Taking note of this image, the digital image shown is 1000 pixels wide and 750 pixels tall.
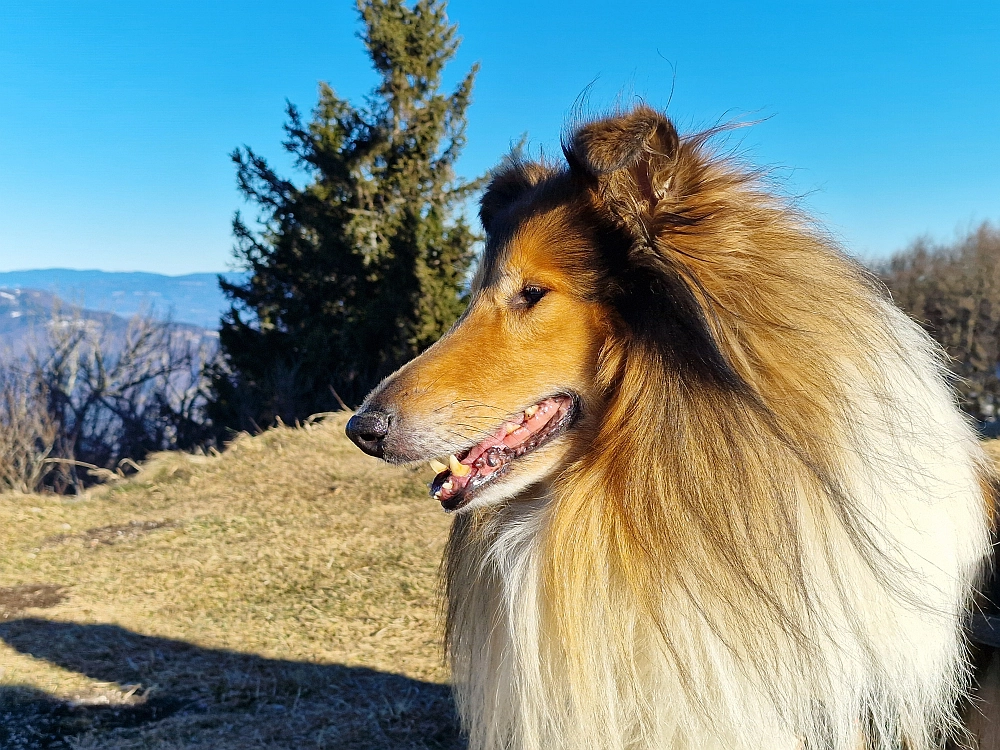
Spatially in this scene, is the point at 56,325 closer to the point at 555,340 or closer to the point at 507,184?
the point at 507,184

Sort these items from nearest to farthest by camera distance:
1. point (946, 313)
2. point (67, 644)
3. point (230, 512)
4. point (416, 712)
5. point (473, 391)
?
point (473, 391) < point (416, 712) < point (67, 644) < point (230, 512) < point (946, 313)

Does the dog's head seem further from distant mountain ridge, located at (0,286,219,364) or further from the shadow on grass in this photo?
distant mountain ridge, located at (0,286,219,364)

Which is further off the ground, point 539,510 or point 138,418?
point 539,510

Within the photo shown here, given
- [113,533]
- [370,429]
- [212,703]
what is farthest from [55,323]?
[370,429]

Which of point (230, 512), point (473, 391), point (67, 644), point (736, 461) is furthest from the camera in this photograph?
point (230, 512)

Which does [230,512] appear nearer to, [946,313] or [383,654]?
[383,654]

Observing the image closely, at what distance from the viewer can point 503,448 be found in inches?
77.2

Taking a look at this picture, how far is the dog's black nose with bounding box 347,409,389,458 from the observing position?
6.15ft

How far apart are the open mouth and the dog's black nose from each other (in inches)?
7.0

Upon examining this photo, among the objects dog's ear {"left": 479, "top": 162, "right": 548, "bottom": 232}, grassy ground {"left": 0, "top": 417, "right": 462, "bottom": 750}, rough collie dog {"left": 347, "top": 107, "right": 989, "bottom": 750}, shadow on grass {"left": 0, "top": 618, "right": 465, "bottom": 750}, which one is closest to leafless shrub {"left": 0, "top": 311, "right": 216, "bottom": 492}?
grassy ground {"left": 0, "top": 417, "right": 462, "bottom": 750}

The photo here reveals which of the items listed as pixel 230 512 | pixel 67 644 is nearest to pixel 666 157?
pixel 67 644

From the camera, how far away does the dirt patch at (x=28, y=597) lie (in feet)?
15.3

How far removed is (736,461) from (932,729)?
0.92 m

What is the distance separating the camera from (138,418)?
15398mm
